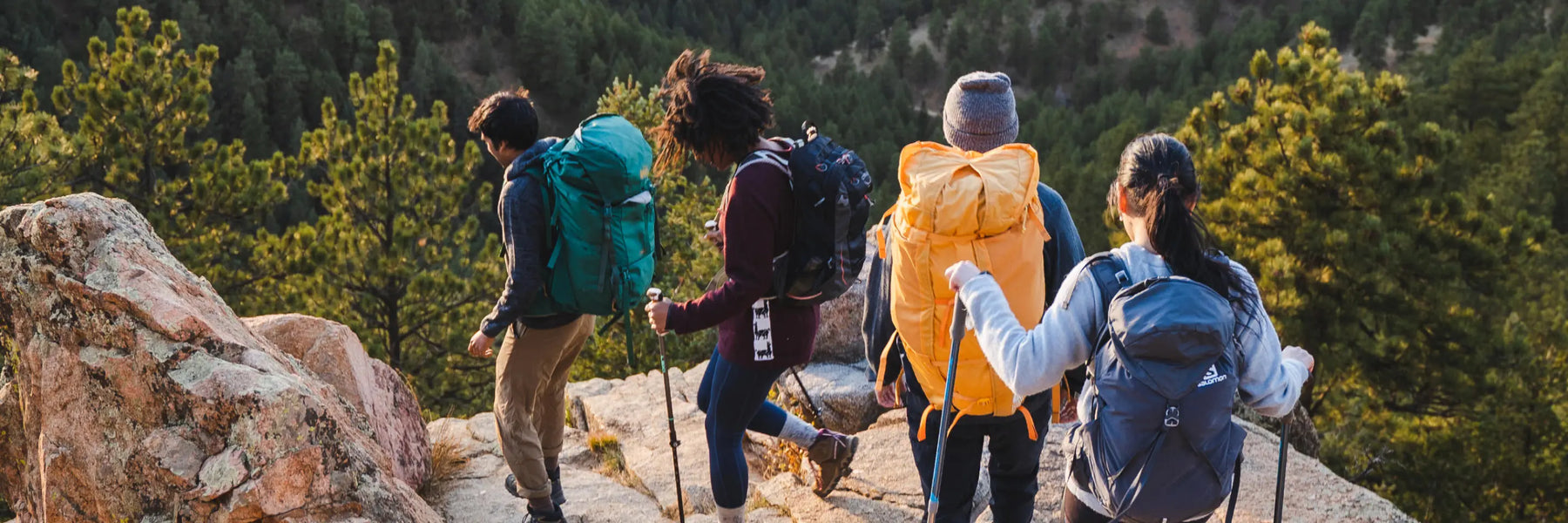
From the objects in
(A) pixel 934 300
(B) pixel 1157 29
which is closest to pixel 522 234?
(A) pixel 934 300

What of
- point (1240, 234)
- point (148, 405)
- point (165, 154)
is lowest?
point (1240, 234)

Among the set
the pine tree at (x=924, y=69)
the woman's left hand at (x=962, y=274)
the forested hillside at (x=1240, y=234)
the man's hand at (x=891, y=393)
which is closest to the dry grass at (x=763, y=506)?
the man's hand at (x=891, y=393)

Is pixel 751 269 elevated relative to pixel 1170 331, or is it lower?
lower

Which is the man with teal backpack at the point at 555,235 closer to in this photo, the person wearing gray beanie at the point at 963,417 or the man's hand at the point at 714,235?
the man's hand at the point at 714,235

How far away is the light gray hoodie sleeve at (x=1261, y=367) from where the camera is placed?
2.26m

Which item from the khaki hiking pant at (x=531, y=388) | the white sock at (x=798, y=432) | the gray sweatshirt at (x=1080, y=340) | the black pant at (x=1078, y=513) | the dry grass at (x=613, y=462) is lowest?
the dry grass at (x=613, y=462)

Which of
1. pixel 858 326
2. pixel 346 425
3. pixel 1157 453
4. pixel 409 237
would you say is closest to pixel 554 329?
pixel 346 425

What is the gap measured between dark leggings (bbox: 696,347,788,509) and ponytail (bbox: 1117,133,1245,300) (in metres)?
1.44

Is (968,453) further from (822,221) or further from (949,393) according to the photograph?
(822,221)

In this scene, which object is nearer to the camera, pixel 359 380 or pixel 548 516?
pixel 548 516

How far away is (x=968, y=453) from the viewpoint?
301 cm

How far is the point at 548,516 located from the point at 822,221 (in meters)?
1.81

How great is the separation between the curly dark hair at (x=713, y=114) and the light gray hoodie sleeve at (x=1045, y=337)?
105 cm

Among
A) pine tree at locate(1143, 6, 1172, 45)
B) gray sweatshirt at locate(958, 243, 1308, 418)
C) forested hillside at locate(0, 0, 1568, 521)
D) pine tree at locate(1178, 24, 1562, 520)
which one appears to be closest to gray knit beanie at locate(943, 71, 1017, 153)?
gray sweatshirt at locate(958, 243, 1308, 418)
